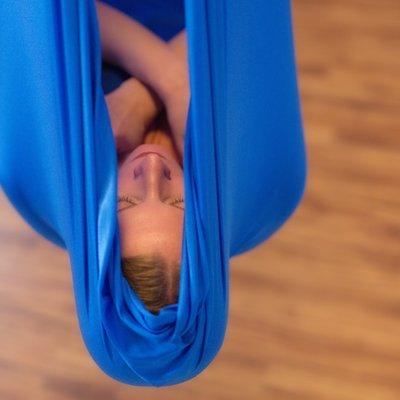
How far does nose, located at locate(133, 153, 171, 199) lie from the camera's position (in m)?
0.88

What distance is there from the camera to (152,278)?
84 cm

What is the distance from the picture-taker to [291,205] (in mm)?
1158

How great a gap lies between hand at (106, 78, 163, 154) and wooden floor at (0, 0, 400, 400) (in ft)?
1.80

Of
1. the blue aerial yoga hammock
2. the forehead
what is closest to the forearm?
the blue aerial yoga hammock

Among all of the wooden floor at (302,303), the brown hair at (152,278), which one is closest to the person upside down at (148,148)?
the brown hair at (152,278)

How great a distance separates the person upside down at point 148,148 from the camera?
2.77 ft

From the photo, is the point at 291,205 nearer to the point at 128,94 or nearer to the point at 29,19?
the point at 128,94

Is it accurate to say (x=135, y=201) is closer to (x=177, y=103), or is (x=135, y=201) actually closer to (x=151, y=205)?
(x=151, y=205)

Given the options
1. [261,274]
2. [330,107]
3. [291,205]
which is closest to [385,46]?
[330,107]

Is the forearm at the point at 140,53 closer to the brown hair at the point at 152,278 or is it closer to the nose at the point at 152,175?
the nose at the point at 152,175

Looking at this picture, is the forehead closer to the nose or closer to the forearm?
the nose

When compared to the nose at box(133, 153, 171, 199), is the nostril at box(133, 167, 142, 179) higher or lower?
lower

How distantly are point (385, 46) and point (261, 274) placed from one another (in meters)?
0.80

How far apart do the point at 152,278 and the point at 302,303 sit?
712mm
